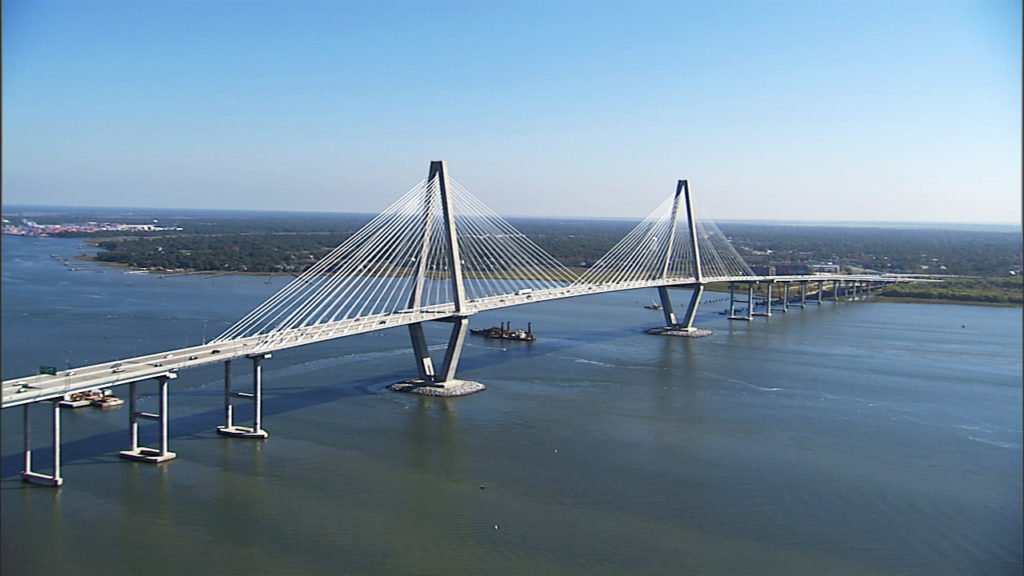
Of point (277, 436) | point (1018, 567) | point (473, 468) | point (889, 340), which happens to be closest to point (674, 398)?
point (473, 468)

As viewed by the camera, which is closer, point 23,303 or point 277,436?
point 277,436

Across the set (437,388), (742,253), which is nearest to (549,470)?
(437,388)

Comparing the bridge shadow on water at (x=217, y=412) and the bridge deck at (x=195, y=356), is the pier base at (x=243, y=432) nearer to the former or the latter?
the bridge shadow on water at (x=217, y=412)

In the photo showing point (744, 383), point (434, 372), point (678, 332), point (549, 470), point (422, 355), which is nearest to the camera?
point (549, 470)

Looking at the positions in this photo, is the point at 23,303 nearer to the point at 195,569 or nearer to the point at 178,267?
the point at 178,267

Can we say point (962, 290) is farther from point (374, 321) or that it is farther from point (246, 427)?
point (246, 427)

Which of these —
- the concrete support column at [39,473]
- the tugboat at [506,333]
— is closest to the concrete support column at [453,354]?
the tugboat at [506,333]
